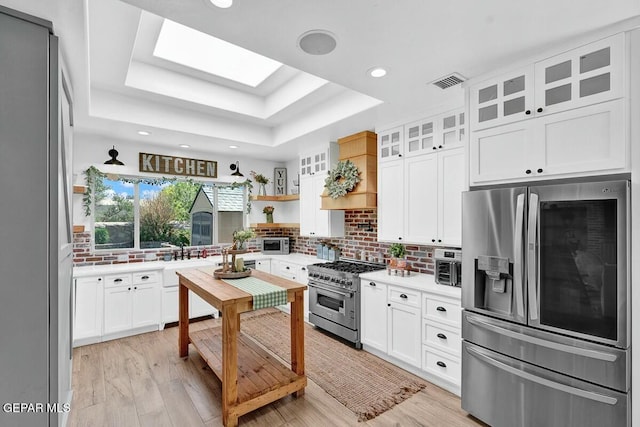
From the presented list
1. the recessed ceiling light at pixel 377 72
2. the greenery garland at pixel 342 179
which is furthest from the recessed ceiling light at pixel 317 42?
the greenery garland at pixel 342 179

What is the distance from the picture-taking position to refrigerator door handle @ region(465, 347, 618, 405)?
176 centimetres

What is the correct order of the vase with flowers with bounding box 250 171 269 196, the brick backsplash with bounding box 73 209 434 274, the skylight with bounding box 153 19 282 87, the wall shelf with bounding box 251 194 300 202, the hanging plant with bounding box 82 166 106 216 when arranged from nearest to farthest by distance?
the skylight with bounding box 153 19 282 87 < the brick backsplash with bounding box 73 209 434 274 < the hanging plant with bounding box 82 166 106 216 < the wall shelf with bounding box 251 194 300 202 < the vase with flowers with bounding box 250 171 269 196

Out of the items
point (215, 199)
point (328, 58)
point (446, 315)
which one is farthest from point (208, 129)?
point (446, 315)

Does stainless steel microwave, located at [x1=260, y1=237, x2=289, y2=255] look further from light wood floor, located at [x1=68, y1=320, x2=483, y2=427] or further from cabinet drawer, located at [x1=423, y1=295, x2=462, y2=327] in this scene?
cabinet drawer, located at [x1=423, y1=295, x2=462, y2=327]

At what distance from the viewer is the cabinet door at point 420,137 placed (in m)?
3.18

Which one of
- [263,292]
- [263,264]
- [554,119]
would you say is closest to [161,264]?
[263,264]

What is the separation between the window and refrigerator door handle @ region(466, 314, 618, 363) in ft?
14.3

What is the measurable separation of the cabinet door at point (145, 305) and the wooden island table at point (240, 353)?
38.9 inches

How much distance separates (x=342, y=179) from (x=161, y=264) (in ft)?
9.25

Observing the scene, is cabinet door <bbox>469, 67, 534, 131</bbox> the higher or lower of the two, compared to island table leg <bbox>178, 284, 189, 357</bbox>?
higher

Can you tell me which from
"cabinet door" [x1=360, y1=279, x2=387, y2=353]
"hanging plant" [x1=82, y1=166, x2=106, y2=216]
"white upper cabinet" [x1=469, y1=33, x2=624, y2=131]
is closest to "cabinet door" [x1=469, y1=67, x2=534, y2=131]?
"white upper cabinet" [x1=469, y1=33, x2=624, y2=131]

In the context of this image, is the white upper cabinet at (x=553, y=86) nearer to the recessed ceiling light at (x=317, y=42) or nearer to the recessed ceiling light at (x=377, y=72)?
the recessed ceiling light at (x=377, y=72)

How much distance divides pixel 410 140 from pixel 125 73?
2.92 metres

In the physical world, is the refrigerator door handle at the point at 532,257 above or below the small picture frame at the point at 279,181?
below
